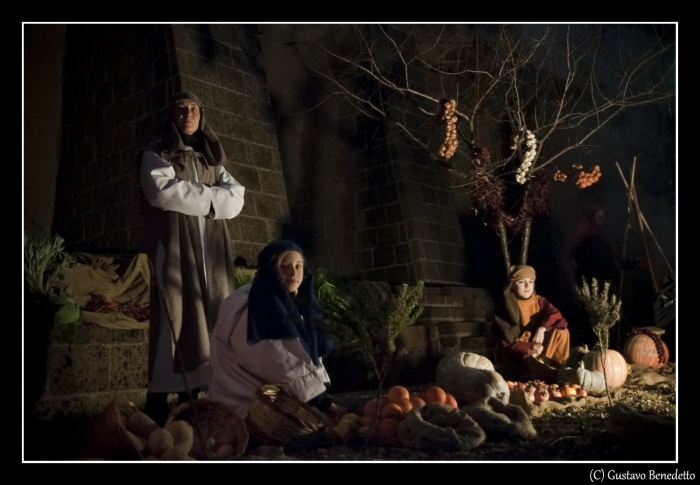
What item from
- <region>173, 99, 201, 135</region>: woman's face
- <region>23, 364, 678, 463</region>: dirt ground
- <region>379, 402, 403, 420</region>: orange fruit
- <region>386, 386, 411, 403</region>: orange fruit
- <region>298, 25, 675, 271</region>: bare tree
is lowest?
<region>23, 364, 678, 463</region>: dirt ground

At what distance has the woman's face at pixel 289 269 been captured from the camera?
177 inches

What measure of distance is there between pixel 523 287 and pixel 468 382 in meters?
1.41

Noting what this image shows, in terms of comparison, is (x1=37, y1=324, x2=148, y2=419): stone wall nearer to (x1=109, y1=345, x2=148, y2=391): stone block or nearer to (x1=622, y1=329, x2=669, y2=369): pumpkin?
(x1=109, y1=345, x2=148, y2=391): stone block

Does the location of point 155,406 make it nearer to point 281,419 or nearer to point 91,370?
point 91,370

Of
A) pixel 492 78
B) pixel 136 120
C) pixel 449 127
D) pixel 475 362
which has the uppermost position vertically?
pixel 492 78

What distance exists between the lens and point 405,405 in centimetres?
440

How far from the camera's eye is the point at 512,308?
20.7 ft

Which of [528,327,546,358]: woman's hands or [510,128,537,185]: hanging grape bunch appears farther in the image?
[510,128,537,185]: hanging grape bunch

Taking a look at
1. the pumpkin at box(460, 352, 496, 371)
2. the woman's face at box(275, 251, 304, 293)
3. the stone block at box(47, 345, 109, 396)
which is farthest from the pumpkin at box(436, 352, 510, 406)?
the stone block at box(47, 345, 109, 396)

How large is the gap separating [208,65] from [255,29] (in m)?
1.11

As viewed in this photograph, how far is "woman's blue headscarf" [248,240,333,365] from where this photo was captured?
4293mm

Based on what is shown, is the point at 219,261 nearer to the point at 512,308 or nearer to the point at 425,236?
the point at 512,308

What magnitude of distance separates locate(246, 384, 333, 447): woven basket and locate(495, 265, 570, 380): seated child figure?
264 centimetres

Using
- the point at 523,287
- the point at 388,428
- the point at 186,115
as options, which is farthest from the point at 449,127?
the point at 388,428
